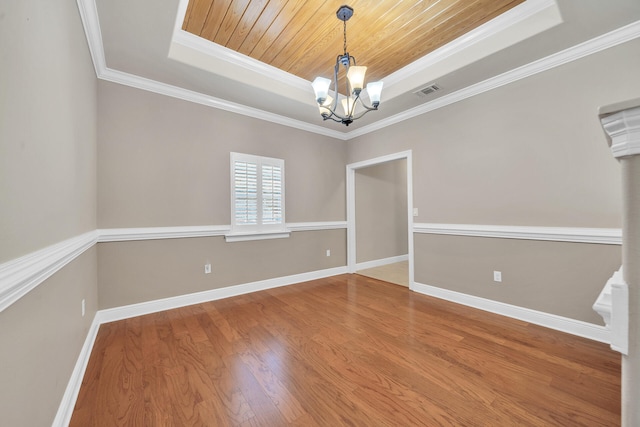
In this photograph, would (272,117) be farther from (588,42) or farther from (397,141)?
(588,42)

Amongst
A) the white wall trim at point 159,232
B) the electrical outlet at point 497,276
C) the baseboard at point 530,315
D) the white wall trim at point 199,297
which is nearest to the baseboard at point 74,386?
the white wall trim at point 199,297

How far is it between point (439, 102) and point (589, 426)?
11.0 feet

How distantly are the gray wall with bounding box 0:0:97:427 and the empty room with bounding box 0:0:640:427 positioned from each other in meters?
0.02

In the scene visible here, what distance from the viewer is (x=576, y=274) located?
235cm

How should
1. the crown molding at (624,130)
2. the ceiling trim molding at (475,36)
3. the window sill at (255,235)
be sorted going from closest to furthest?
the crown molding at (624,130) < the ceiling trim molding at (475,36) < the window sill at (255,235)

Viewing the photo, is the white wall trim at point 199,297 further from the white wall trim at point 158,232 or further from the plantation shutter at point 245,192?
the plantation shutter at point 245,192

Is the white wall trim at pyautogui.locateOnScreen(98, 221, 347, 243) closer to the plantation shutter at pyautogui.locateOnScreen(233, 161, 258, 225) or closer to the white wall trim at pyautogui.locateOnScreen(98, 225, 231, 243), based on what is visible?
the white wall trim at pyautogui.locateOnScreen(98, 225, 231, 243)

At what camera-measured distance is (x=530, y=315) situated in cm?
259

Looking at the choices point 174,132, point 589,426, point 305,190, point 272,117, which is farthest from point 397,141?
point 589,426


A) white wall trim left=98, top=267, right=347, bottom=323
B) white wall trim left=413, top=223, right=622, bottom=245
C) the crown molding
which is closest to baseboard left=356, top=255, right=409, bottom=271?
white wall trim left=98, top=267, right=347, bottom=323

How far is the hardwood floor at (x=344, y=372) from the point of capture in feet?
4.71

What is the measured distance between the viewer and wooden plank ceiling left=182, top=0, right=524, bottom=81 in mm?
2178

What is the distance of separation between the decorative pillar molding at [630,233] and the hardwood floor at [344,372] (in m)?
1.07

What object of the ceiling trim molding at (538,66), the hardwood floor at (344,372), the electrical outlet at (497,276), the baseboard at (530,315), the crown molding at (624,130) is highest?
the ceiling trim molding at (538,66)
